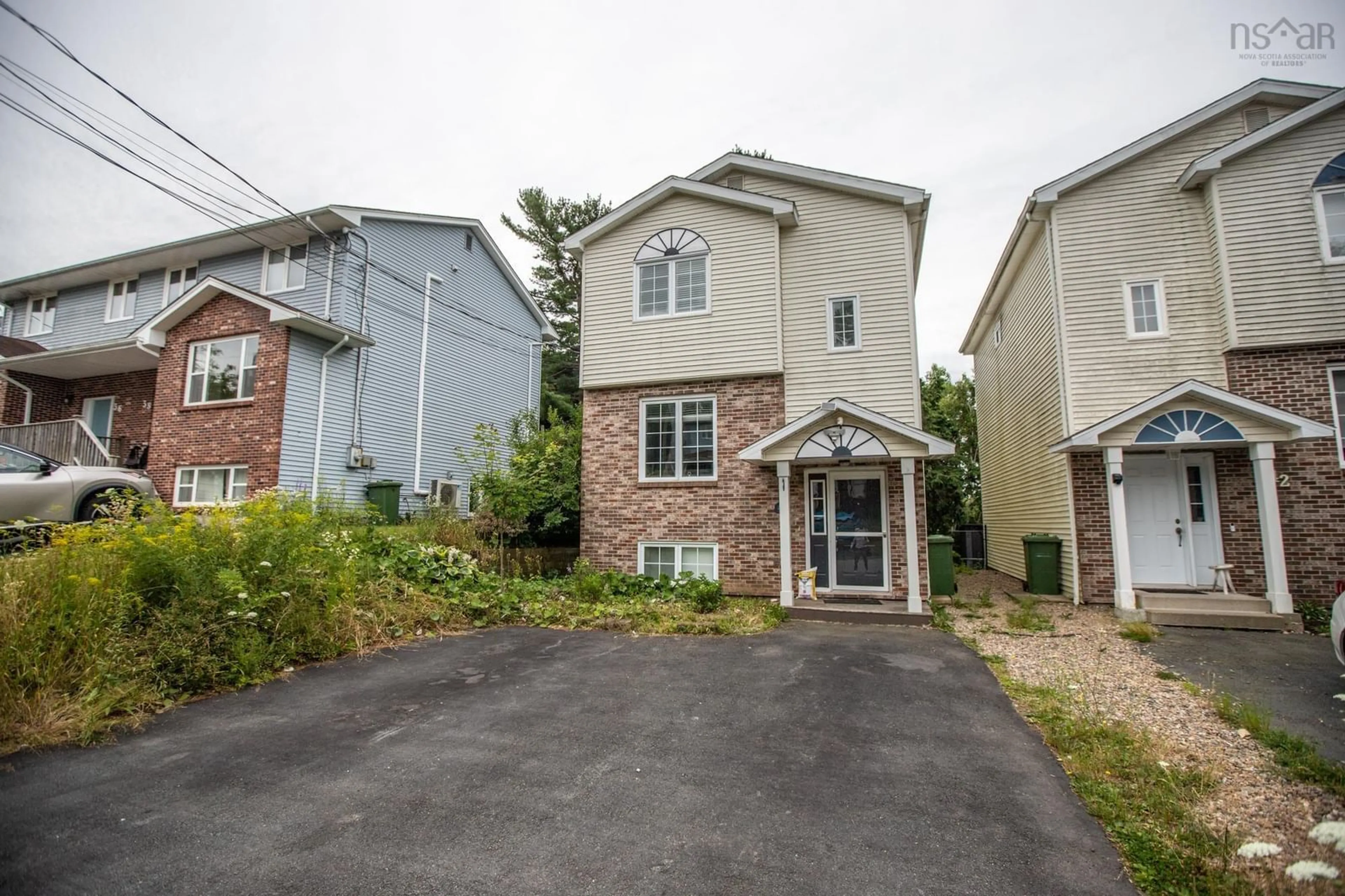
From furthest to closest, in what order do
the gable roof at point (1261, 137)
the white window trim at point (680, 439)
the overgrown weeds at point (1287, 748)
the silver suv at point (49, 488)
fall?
the white window trim at point (680, 439) → the gable roof at point (1261, 137) → the silver suv at point (49, 488) → the overgrown weeds at point (1287, 748)

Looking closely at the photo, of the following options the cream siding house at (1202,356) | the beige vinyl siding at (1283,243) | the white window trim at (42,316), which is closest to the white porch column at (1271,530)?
the cream siding house at (1202,356)

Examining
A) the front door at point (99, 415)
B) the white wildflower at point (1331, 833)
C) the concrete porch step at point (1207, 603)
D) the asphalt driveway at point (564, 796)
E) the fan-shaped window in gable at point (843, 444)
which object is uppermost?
the front door at point (99, 415)

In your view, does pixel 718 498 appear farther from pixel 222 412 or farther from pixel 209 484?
pixel 209 484

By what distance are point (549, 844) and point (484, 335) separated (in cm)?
1840

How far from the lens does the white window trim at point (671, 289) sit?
12.0 m

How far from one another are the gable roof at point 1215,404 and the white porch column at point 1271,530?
0.37 metres

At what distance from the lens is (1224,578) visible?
31.2 feet

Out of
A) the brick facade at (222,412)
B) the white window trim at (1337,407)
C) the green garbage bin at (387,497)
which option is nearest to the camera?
the white window trim at (1337,407)

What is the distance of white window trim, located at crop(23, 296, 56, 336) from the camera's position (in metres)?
19.8

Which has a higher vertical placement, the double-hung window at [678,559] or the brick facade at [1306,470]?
the brick facade at [1306,470]

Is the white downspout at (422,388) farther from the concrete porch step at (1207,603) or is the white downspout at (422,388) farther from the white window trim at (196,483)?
the concrete porch step at (1207,603)

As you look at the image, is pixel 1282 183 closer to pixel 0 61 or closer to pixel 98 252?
pixel 0 61

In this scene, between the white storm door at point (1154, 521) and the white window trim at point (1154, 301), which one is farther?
the white window trim at point (1154, 301)

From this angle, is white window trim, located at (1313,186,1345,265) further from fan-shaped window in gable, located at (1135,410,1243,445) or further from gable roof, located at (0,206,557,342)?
gable roof, located at (0,206,557,342)
